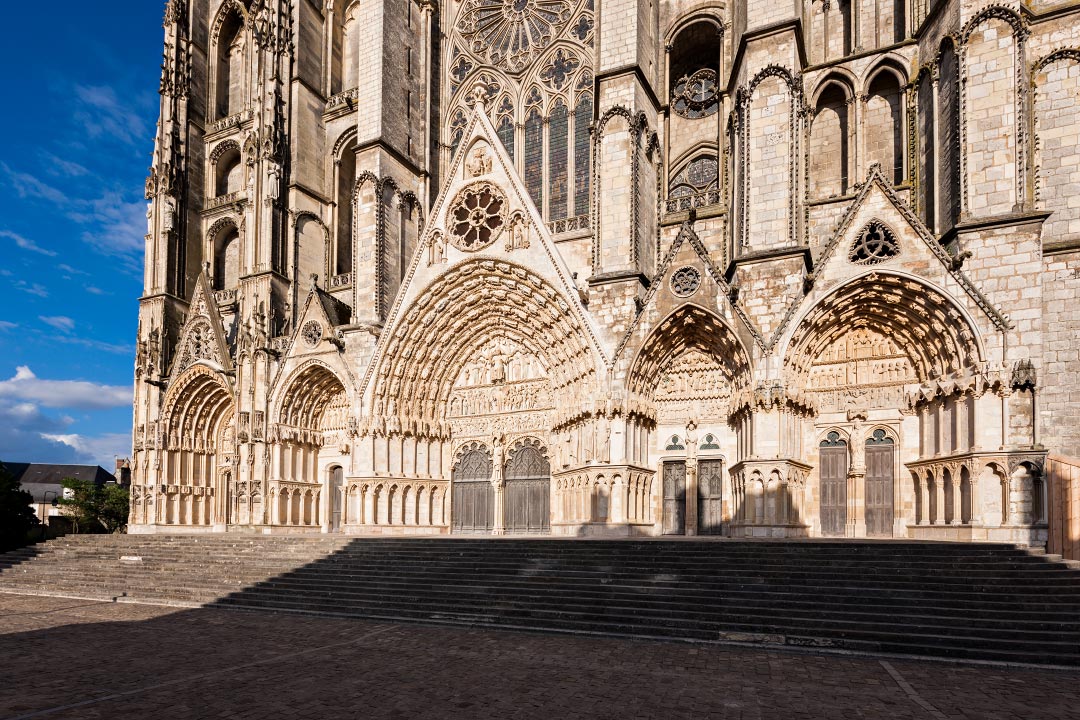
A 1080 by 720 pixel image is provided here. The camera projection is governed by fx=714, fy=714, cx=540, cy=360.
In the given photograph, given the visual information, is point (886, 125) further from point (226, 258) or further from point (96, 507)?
point (96, 507)

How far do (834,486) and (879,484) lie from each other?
3.10ft

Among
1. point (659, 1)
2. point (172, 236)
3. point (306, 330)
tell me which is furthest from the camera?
point (172, 236)

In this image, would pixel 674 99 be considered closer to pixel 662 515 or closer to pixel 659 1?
pixel 659 1

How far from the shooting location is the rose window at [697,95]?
2109cm

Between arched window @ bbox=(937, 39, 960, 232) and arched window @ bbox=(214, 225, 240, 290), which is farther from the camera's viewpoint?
arched window @ bbox=(214, 225, 240, 290)

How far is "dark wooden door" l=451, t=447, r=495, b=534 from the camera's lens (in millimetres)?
21234

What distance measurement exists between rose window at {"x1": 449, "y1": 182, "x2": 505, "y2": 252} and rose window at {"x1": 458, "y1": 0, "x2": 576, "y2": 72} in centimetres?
575

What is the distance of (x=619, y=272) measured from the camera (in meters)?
17.8

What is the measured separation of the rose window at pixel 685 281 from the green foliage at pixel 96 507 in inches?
1145

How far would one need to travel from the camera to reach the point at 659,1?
20.9 meters

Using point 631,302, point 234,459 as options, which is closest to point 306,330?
point 234,459

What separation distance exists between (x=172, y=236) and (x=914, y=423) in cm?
2542

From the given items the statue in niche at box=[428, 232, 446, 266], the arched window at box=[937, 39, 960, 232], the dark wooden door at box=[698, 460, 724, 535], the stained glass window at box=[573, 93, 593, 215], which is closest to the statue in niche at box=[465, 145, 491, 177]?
the statue in niche at box=[428, 232, 446, 266]

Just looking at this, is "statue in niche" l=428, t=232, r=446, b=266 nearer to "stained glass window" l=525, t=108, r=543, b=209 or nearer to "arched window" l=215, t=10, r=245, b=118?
"stained glass window" l=525, t=108, r=543, b=209
